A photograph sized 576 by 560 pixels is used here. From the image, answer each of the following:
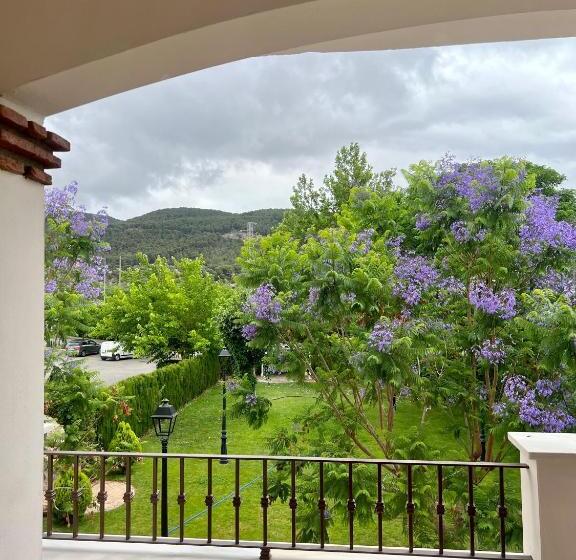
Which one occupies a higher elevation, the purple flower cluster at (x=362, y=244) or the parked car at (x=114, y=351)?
the purple flower cluster at (x=362, y=244)

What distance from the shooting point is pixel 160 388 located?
26.3 feet

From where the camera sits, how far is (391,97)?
8.45m

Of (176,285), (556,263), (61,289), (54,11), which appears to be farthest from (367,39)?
(176,285)

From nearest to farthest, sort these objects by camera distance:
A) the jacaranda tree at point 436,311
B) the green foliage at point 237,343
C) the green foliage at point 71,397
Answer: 1. the jacaranda tree at point 436,311
2. the green foliage at point 71,397
3. the green foliage at point 237,343

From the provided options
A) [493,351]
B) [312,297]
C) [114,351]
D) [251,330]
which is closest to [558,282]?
[493,351]

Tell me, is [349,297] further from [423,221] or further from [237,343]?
[237,343]

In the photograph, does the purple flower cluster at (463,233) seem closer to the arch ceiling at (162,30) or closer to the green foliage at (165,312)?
the arch ceiling at (162,30)

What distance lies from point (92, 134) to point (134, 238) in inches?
138

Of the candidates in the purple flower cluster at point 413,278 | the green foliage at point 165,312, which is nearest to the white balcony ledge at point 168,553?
the purple flower cluster at point 413,278

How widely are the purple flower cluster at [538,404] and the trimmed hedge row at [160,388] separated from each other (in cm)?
413

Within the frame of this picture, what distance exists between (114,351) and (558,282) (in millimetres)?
8028

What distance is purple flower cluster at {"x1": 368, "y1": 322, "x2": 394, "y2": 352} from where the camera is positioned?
12.1ft

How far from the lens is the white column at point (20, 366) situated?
1188mm

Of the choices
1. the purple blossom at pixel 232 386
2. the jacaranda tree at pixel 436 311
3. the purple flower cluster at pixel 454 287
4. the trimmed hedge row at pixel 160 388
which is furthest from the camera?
the trimmed hedge row at pixel 160 388
